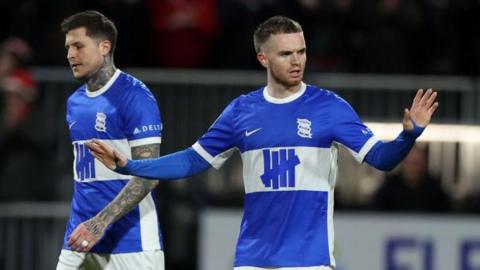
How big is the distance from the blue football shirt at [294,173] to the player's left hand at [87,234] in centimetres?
88

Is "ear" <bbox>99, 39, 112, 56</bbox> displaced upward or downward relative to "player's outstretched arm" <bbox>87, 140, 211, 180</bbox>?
upward

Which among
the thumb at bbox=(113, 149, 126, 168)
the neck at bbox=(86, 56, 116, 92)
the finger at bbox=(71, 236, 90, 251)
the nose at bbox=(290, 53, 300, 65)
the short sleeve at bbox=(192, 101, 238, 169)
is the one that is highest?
the nose at bbox=(290, 53, 300, 65)

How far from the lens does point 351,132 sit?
27.5 ft

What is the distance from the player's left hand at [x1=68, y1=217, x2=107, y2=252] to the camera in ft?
29.1

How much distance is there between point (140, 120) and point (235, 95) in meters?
5.48

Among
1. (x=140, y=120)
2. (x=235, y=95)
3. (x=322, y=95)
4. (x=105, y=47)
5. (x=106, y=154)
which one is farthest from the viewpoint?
(x=235, y=95)

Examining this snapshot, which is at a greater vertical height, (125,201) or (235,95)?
(235,95)

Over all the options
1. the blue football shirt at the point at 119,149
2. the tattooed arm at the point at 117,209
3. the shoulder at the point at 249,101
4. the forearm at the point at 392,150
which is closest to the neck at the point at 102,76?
the blue football shirt at the point at 119,149

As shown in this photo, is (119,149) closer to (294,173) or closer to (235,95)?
(294,173)

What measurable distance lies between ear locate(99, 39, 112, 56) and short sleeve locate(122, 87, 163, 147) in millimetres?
323

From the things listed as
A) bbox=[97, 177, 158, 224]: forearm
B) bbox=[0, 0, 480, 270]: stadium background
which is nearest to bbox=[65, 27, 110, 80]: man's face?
bbox=[97, 177, 158, 224]: forearm

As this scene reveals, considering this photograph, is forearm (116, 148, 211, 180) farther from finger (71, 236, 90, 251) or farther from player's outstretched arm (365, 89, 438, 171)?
player's outstretched arm (365, 89, 438, 171)

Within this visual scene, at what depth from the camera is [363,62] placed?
15102 mm

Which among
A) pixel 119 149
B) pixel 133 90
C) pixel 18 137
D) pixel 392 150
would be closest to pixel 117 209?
pixel 119 149
